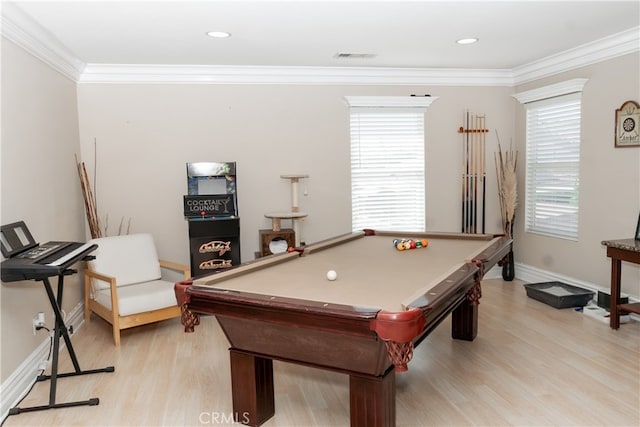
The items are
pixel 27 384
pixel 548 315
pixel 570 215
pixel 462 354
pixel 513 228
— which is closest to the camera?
pixel 27 384

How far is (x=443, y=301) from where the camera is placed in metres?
2.37

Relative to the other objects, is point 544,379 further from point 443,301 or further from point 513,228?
point 513,228

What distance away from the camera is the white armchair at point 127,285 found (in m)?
4.05

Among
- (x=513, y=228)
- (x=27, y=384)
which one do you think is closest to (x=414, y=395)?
(x=27, y=384)

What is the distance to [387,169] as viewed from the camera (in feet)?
19.1

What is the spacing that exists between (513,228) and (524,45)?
225cm

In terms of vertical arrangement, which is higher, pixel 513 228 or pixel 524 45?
pixel 524 45

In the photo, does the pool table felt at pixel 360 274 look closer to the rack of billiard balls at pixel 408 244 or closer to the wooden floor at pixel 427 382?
the rack of billiard balls at pixel 408 244

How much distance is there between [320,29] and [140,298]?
2.58 metres

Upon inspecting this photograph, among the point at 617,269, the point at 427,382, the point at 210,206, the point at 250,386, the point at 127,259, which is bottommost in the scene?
the point at 427,382

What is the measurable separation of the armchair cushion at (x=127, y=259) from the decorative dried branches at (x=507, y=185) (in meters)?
3.83

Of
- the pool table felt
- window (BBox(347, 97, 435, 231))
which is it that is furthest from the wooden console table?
window (BBox(347, 97, 435, 231))

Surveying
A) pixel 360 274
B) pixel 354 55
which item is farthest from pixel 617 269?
pixel 354 55

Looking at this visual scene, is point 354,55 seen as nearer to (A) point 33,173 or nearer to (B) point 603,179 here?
(B) point 603,179
